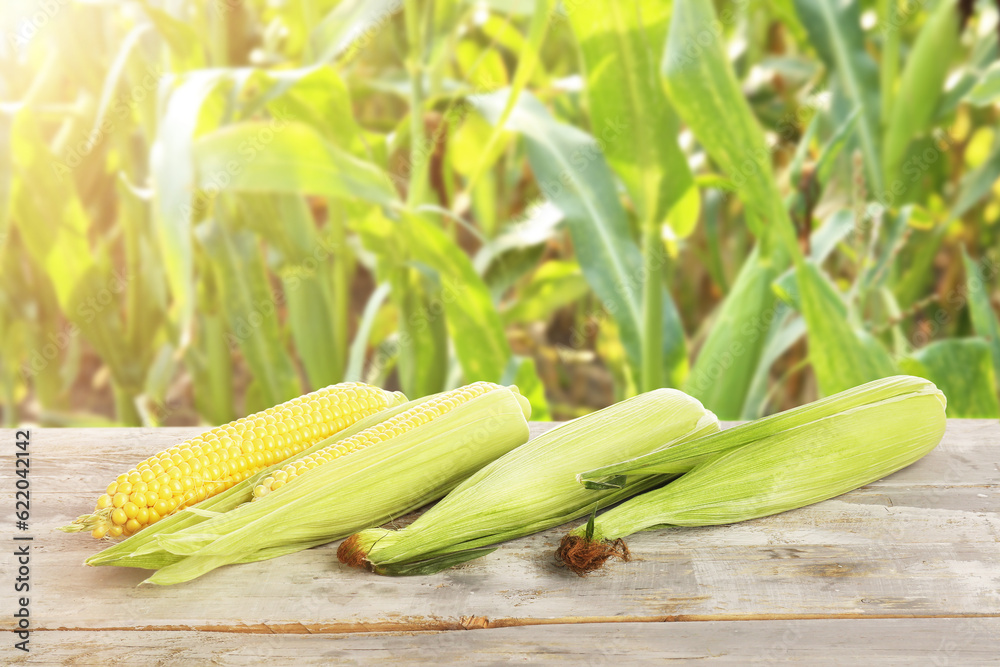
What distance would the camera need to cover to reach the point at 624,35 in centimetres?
105

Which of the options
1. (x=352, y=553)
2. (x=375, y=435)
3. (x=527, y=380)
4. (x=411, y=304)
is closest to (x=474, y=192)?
(x=411, y=304)

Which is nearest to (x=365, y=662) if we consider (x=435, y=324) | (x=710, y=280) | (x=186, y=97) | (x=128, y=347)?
(x=186, y=97)

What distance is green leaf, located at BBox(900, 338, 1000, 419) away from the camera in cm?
109

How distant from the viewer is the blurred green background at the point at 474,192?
3.40 ft

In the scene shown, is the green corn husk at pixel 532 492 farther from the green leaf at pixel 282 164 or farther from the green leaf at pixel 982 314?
the green leaf at pixel 982 314

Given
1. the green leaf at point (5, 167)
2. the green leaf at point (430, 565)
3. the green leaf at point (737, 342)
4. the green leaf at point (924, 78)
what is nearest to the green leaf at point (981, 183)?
the green leaf at point (924, 78)

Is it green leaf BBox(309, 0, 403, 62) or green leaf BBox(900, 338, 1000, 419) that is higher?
green leaf BBox(309, 0, 403, 62)

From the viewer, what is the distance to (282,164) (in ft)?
3.47

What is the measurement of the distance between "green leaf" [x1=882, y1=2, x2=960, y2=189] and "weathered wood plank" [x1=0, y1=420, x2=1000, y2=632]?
0.99 meters

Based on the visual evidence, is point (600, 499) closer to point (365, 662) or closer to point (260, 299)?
point (365, 662)

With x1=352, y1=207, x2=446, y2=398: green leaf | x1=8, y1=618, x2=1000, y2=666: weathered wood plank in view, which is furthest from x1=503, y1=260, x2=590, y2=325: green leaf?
x1=8, y1=618, x2=1000, y2=666: weathered wood plank

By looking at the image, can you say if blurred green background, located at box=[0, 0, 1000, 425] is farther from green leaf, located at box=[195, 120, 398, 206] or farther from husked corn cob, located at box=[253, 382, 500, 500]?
husked corn cob, located at box=[253, 382, 500, 500]

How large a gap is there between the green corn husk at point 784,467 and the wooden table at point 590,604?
2cm

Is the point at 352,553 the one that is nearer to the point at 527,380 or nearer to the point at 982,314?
the point at 527,380
